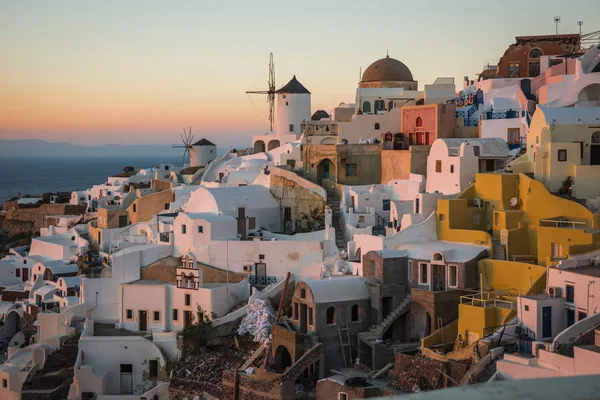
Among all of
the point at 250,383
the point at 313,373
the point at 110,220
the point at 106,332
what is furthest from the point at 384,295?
the point at 110,220

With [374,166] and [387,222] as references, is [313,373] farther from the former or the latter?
[374,166]

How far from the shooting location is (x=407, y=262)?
77.2 feet

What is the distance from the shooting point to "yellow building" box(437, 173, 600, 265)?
21.4m

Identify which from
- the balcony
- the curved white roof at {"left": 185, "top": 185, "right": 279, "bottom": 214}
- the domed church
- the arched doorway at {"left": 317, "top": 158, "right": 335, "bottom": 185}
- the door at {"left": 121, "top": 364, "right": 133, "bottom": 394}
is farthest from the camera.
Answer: the domed church

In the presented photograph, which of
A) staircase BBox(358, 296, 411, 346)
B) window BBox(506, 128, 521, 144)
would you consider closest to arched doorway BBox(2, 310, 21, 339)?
staircase BBox(358, 296, 411, 346)

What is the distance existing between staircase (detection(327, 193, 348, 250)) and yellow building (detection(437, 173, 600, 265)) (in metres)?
→ 4.28

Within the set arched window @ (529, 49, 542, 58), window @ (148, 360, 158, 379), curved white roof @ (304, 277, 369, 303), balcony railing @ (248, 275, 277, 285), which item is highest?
arched window @ (529, 49, 542, 58)

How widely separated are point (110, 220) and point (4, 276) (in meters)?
5.36

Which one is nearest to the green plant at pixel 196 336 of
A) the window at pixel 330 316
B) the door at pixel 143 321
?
the door at pixel 143 321

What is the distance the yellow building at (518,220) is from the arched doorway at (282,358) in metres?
5.78

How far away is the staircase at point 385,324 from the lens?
2195 cm

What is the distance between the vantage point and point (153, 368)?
84.9ft

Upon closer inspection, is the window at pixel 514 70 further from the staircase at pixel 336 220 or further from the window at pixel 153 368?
the window at pixel 153 368

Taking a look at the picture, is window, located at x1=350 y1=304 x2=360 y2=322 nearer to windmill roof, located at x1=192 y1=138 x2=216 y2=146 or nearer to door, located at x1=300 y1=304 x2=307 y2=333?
door, located at x1=300 y1=304 x2=307 y2=333
